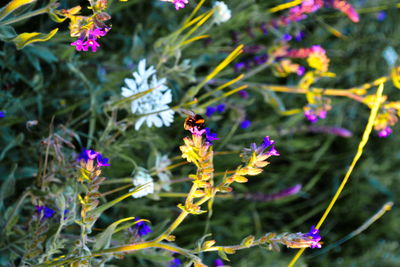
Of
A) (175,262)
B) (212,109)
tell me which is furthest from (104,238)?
(212,109)

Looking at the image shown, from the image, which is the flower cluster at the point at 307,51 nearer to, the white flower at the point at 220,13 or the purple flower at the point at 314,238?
the white flower at the point at 220,13

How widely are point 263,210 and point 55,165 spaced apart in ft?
2.35

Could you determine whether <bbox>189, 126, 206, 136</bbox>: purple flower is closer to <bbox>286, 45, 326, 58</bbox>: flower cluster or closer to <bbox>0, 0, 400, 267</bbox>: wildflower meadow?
<bbox>0, 0, 400, 267</bbox>: wildflower meadow

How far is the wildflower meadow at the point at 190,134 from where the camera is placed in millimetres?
645

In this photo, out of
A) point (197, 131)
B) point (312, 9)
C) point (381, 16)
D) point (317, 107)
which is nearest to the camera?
point (197, 131)

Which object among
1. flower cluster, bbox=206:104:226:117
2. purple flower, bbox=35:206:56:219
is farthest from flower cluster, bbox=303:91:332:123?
purple flower, bbox=35:206:56:219

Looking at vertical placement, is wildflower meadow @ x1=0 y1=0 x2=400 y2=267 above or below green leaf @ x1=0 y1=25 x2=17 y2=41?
below

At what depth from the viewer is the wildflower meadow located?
645 millimetres

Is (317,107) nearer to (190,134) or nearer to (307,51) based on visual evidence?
(307,51)

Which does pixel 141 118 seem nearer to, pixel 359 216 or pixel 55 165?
pixel 55 165

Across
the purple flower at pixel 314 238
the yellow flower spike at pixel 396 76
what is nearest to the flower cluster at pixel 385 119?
the yellow flower spike at pixel 396 76

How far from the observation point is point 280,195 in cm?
115

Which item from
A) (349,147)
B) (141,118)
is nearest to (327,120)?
(349,147)

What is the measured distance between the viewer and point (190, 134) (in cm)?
110
